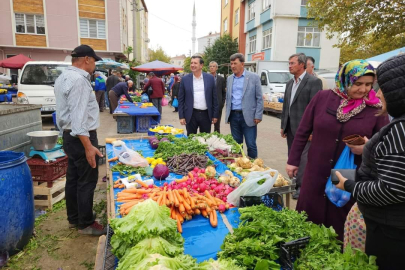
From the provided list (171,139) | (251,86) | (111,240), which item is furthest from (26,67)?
(111,240)

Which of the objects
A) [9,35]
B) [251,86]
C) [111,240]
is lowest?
[111,240]

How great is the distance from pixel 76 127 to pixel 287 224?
237cm

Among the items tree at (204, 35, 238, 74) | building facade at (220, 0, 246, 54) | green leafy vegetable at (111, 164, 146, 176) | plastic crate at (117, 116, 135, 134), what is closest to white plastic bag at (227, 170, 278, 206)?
green leafy vegetable at (111, 164, 146, 176)

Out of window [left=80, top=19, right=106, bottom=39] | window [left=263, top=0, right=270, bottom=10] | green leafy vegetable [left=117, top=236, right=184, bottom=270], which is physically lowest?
green leafy vegetable [left=117, top=236, right=184, bottom=270]

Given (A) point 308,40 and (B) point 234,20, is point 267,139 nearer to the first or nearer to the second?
(A) point 308,40

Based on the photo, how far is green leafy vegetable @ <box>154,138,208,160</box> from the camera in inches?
174

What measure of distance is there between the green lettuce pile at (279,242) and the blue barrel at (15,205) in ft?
8.07

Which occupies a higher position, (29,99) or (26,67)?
(26,67)

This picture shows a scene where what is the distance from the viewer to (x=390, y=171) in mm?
1471

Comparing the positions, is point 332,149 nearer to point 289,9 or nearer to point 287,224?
point 287,224

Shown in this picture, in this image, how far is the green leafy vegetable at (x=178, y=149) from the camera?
442 centimetres

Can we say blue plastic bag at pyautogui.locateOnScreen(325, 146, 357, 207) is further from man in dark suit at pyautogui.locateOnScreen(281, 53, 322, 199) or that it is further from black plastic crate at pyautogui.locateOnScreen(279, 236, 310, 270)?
man in dark suit at pyautogui.locateOnScreen(281, 53, 322, 199)

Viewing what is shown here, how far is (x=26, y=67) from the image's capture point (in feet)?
33.9

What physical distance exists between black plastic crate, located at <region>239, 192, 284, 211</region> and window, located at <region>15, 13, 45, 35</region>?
2950 centimetres
